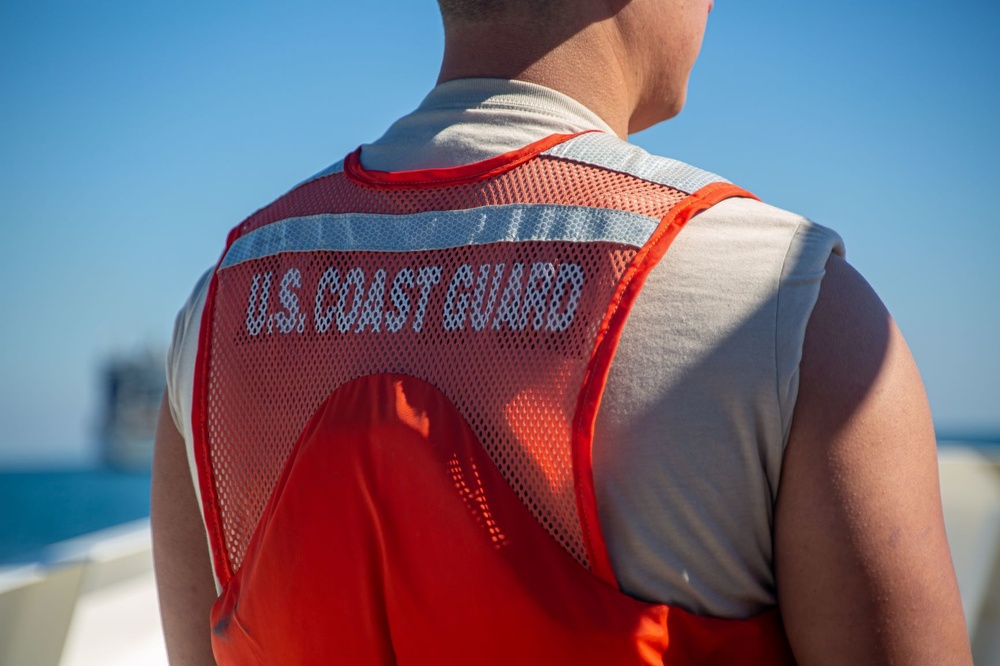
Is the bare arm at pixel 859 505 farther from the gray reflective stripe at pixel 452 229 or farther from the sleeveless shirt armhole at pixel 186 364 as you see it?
the sleeveless shirt armhole at pixel 186 364

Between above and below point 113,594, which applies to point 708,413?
above

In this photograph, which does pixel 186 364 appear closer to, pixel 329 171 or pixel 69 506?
pixel 329 171

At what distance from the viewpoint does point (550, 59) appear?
1095mm

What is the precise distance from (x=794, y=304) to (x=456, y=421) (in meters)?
0.34

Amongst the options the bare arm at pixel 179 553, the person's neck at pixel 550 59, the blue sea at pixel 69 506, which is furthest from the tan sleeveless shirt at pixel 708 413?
the blue sea at pixel 69 506

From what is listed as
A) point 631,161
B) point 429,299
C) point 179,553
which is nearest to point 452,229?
point 429,299

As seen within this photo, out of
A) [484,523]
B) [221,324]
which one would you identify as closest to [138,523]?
[221,324]

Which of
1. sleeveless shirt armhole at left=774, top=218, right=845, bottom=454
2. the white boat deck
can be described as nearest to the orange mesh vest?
sleeveless shirt armhole at left=774, top=218, right=845, bottom=454

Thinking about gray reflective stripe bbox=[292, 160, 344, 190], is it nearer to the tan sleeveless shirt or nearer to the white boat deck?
the tan sleeveless shirt

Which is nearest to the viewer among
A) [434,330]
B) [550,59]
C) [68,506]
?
[434,330]

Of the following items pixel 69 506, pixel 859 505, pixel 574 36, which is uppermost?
pixel 574 36

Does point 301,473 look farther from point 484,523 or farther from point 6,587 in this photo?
point 6,587

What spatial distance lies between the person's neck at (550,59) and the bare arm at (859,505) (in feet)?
1.39

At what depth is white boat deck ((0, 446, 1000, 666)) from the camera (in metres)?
3.02
